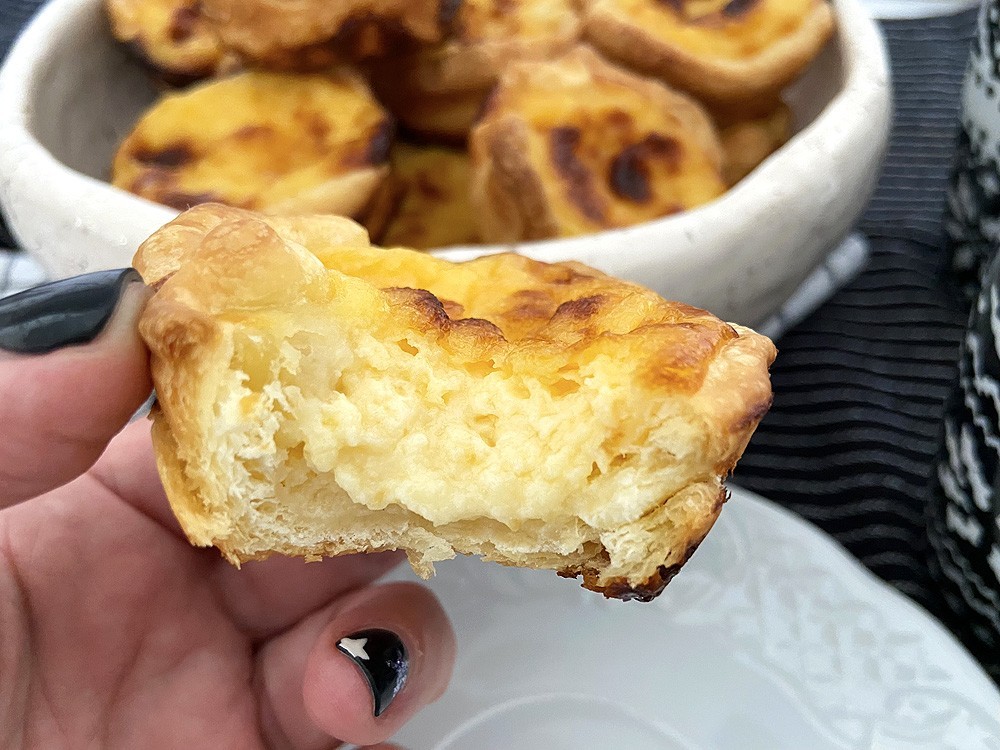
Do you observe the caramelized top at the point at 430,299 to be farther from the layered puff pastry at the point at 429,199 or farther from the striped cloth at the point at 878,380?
the striped cloth at the point at 878,380

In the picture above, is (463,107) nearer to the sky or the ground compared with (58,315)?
nearer to the ground

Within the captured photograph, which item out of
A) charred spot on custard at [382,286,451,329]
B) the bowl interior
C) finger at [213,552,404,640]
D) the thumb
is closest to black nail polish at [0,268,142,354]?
the thumb

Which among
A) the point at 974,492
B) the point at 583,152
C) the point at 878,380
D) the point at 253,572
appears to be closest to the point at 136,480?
the point at 253,572

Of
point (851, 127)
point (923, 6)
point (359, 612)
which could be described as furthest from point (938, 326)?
point (923, 6)

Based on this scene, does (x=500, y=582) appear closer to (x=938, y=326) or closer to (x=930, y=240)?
(x=938, y=326)

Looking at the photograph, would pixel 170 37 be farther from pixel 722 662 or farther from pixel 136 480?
pixel 722 662

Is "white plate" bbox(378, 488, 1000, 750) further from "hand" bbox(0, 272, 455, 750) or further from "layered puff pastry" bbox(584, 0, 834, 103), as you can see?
"layered puff pastry" bbox(584, 0, 834, 103)
